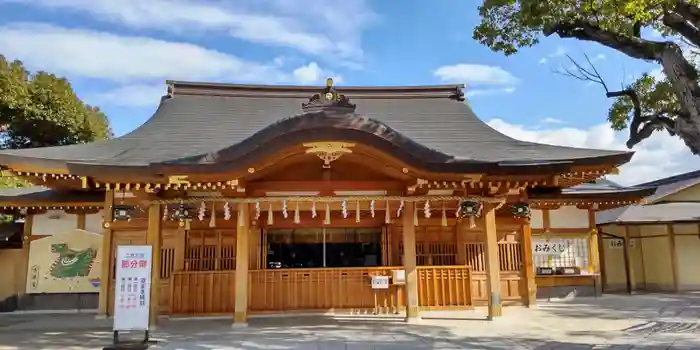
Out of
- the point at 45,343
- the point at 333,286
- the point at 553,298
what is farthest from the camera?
the point at 553,298

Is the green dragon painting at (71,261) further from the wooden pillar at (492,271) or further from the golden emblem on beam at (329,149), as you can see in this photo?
the wooden pillar at (492,271)

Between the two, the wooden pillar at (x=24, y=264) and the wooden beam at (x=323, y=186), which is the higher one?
the wooden beam at (x=323, y=186)

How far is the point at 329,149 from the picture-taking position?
872 cm

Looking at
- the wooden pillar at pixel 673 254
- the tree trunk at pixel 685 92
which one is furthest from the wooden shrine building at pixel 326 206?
the wooden pillar at pixel 673 254

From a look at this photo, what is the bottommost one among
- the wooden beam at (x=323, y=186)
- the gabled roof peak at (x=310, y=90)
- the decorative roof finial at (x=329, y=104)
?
the wooden beam at (x=323, y=186)

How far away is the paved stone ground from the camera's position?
725 centimetres

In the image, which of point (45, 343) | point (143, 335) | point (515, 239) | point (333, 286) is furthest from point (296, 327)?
point (515, 239)

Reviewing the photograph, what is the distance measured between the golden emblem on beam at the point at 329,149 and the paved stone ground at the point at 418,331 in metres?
3.11

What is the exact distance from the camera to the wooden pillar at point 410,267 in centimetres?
950

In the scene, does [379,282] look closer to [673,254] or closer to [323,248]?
[323,248]

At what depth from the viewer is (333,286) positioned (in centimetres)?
1055

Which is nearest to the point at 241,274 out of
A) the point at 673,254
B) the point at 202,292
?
the point at 202,292

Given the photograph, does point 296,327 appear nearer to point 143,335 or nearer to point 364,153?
point 143,335

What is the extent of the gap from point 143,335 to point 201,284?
2.29 metres
